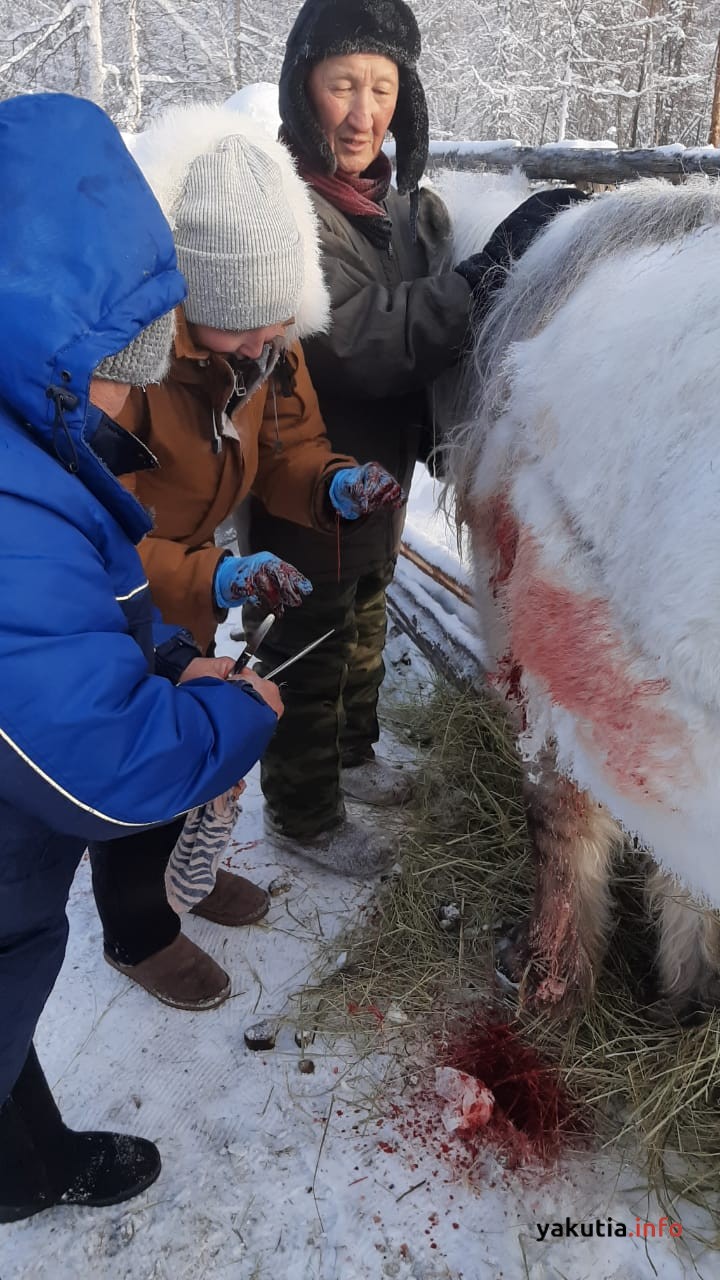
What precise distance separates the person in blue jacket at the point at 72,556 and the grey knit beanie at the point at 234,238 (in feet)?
1.07

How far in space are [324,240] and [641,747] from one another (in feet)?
4.79

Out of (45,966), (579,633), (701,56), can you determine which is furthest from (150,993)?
(701,56)

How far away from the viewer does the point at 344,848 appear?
240 centimetres

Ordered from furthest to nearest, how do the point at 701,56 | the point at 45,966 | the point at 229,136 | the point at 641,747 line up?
the point at 701,56 < the point at 229,136 < the point at 45,966 < the point at 641,747

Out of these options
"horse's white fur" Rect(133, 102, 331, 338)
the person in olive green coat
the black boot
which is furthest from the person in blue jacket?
the person in olive green coat

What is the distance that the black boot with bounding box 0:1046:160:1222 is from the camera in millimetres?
1427

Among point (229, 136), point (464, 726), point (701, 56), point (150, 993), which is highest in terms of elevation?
point (701, 56)

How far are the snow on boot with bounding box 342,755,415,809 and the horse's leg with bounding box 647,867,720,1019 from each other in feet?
3.46

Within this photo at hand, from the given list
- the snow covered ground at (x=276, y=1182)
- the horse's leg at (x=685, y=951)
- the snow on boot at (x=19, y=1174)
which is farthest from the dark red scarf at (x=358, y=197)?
the snow on boot at (x=19, y=1174)

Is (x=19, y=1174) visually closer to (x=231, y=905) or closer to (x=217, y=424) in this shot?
(x=231, y=905)

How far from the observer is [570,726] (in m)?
1.17

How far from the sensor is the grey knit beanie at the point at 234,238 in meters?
1.44

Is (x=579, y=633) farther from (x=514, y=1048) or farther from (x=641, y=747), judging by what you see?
(x=514, y=1048)

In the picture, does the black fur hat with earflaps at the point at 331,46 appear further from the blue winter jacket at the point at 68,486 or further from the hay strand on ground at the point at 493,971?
the hay strand on ground at the point at 493,971
